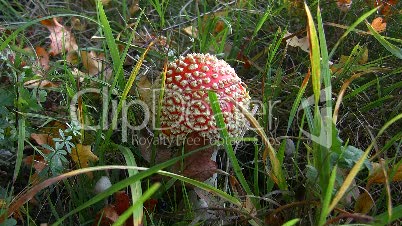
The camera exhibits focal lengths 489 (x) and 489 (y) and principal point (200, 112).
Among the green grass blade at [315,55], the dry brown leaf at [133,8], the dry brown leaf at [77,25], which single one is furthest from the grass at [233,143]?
the dry brown leaf at [133,8]

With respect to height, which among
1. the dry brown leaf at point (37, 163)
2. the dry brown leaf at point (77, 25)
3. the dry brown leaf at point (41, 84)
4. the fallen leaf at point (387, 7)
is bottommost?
the dry brown leaf at point (37, 163)

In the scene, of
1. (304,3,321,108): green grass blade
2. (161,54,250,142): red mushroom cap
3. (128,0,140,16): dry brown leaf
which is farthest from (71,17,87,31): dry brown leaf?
(304,3,321,108): green grass blade

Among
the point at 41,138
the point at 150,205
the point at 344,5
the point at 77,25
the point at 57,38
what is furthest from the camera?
the point at 77,25

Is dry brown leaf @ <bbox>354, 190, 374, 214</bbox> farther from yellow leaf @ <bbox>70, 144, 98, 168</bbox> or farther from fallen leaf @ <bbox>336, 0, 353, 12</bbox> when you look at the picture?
fallen leaf @ <bbox>336, 0, 353, 12</bbox>

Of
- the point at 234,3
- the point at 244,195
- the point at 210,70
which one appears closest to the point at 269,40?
the point at 234,3

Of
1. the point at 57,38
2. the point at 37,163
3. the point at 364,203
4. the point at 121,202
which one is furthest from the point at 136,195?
the point at 57,38

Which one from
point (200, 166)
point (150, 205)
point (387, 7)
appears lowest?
point (150, 205)

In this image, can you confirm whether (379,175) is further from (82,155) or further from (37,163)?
(37,163)

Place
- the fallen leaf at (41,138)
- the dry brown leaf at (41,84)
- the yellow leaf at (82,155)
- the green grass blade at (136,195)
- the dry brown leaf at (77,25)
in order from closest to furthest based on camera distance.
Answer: the green grass blade at (136,195) → the yellow leaf at (82,155) → the fallen leaf at (41,138) → the dry brown leaf at (41,84) → the dry brown leaf at (77,25)

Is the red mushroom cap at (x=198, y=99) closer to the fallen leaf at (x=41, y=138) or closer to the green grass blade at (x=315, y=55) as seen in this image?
the green grass blade at (x=315, y=55)
